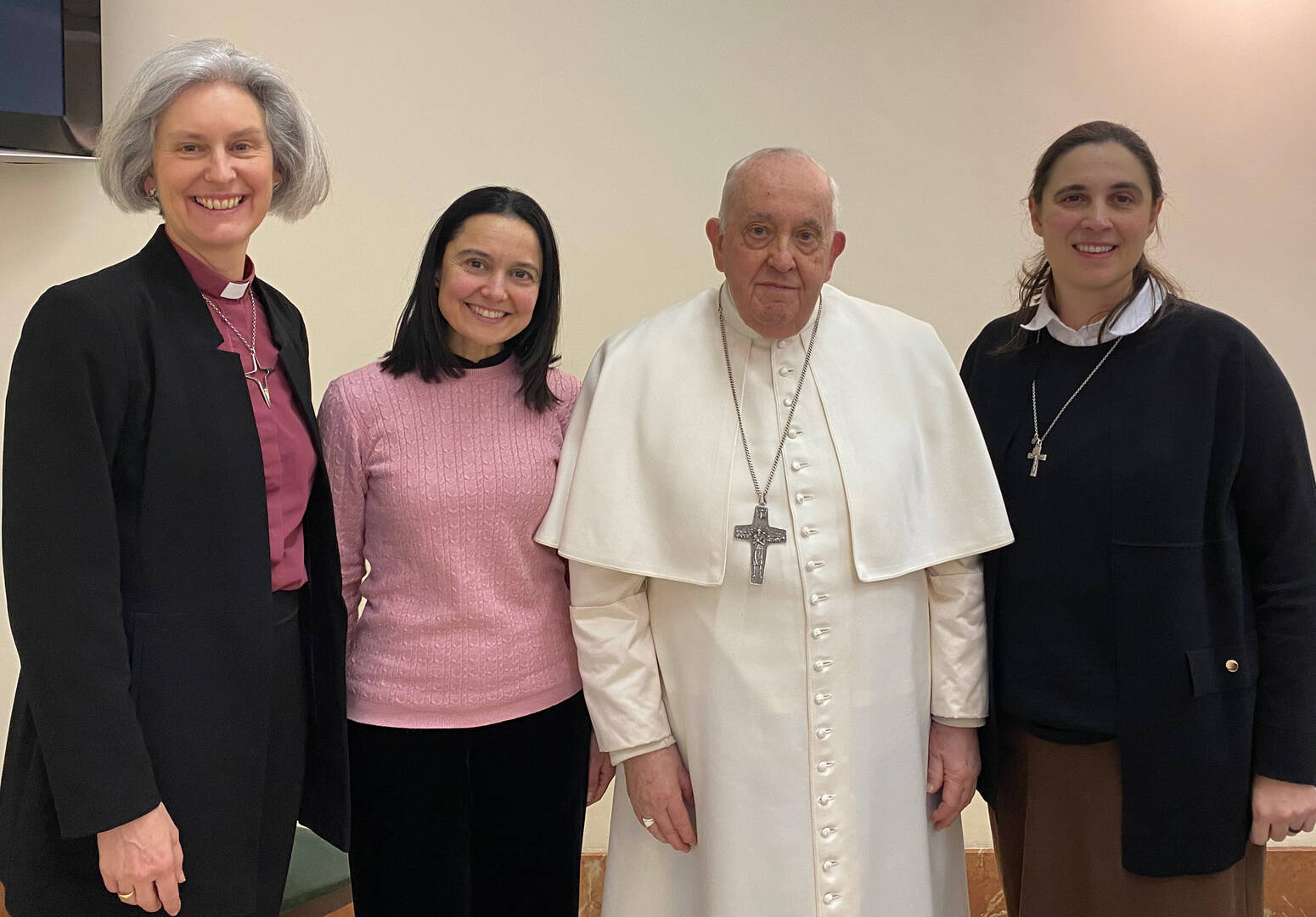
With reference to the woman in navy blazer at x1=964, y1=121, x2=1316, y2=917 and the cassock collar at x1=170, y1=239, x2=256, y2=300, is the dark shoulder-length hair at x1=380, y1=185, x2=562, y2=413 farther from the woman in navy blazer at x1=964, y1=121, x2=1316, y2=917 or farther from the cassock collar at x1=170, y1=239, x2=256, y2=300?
the woman in navy blazer at x1=964, y1=121, x2=1316, y2=917

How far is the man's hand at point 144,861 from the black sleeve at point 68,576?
40mm

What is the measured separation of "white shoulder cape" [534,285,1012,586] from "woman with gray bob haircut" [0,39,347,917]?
1.77ft

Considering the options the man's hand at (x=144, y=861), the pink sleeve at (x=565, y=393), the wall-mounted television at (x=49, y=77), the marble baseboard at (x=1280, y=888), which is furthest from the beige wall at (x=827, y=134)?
the man's hand at (x=144, y=861)

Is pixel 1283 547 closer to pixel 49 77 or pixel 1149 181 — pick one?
Result: pixel 1149 181

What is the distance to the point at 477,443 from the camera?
83.5 inches

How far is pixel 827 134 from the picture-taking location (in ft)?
11.4

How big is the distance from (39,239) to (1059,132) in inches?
122

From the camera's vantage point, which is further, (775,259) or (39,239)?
(39,239)

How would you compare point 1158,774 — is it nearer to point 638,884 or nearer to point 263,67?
point 638,884

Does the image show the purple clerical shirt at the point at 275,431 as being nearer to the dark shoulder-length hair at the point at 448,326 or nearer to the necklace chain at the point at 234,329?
the necklace chain at the point at 234,329

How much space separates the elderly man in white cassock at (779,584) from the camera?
206 cm

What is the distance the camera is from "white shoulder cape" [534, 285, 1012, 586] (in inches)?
81.5

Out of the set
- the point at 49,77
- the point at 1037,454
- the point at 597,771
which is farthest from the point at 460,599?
the point at 49,77

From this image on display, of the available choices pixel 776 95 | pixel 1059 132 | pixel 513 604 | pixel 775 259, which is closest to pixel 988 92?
pixel 1059 132
